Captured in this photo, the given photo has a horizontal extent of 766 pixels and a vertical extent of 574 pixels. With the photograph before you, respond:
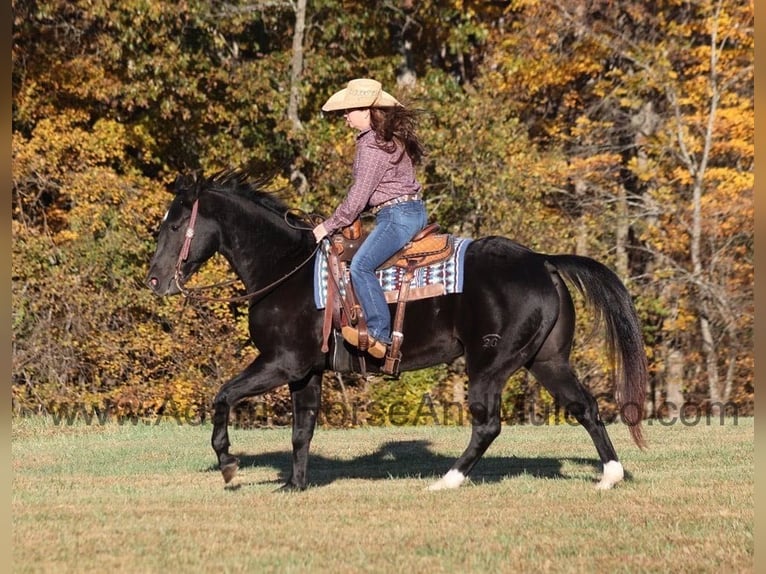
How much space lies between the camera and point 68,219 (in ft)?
72.5

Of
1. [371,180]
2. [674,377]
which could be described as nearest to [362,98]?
[371,180]

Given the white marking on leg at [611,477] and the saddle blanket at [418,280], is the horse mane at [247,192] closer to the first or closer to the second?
the saddle blanket at [418,280]

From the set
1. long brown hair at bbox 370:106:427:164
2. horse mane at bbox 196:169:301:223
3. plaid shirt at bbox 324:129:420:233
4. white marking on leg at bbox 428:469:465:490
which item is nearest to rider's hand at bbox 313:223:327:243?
plaid shirt at bbox 324:129:420:233

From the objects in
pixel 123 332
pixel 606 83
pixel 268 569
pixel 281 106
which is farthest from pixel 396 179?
pixel 606 83

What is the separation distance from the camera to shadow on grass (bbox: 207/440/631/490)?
1059 cm

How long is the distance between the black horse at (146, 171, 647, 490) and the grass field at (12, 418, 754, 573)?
Answer: 1.83 feet

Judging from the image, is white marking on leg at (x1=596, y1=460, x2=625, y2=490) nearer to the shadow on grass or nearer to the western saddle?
the shadow on grass

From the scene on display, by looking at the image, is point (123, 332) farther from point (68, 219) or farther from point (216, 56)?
point (216, 56)

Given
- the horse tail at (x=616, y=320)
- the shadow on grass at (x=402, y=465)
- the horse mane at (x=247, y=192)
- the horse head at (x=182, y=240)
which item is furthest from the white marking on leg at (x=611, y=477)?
the horse head at (x=182, y=240)

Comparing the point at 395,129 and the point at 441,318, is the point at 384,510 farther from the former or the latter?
the point at 395,129

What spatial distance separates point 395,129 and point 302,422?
2451 millimetres

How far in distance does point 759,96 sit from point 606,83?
23312 millimetres

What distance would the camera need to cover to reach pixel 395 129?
9211 millimetres

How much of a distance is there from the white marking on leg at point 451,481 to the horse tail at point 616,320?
137 centimetres
